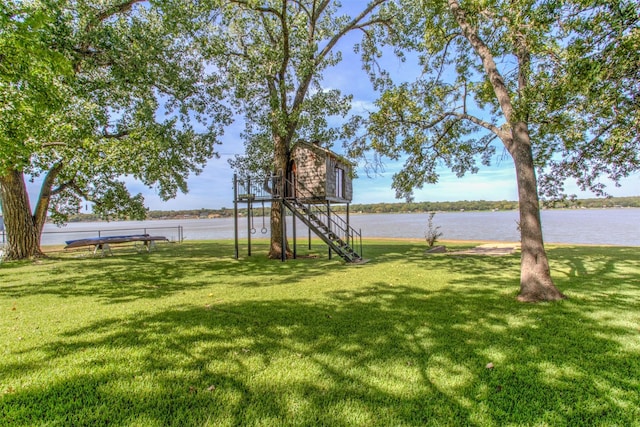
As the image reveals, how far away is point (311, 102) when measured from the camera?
13.4 m

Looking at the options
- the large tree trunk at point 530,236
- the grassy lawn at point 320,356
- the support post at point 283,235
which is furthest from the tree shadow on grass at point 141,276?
the large tree trunk at point 530,236

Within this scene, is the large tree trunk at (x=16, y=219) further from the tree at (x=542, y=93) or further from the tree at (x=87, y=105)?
the tree at (x=542, y=93)

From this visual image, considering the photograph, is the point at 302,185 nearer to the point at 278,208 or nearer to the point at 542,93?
the point at 278,208

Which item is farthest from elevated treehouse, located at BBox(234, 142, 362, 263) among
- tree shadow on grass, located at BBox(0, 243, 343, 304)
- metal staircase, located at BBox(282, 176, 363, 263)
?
tree shadow on grass, located at BBox(0, 243, 343, 304)

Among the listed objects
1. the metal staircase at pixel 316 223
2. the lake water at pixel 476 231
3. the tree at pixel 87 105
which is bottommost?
the lake water at pixel 476 231

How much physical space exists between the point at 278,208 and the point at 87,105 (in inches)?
291

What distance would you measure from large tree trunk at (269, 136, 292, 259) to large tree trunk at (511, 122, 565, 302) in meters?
8.63

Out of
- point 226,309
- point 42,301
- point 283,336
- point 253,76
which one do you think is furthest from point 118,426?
point 253,76

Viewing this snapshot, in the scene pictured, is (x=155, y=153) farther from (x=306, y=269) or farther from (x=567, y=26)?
(x=567, y=26)

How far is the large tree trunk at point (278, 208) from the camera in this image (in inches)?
513

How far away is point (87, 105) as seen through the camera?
1036cm

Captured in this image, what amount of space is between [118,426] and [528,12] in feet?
24.4

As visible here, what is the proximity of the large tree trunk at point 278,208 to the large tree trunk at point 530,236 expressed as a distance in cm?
863

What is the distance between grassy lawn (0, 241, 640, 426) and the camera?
101 inches
